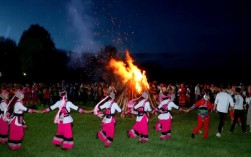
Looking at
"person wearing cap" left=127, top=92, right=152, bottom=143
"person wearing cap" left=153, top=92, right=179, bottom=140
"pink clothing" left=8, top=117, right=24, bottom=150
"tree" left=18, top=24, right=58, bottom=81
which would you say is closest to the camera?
"pink clothing" left=8, top=117, right=24, bottom=150

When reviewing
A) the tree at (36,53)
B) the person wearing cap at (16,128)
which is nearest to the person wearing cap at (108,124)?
the person wearing cap at (16,128)

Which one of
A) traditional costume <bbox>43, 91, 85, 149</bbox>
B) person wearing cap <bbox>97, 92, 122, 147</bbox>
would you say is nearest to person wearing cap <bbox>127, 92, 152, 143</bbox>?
person wearing cap <bbox>97, 92, 122, 147</bbox>

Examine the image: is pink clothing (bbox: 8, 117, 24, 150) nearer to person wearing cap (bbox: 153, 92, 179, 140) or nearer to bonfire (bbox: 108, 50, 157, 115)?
person wearing cap (bbox: 153, 92, 179, 140)

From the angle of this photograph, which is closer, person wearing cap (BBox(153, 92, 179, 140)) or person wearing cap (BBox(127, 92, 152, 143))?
person wearing cap (BBox(127, 92, 152, 143))

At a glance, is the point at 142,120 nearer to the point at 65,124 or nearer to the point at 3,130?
the point at 65,124

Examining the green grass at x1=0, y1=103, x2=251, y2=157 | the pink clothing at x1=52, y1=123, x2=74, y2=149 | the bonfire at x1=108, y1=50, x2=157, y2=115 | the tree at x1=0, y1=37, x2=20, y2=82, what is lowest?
the green grass at x1=0, y1=103, x2=251, y2=157

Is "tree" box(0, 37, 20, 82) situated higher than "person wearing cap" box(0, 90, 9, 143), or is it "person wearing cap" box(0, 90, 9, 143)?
"tree" box(0, 37, 20, 82)

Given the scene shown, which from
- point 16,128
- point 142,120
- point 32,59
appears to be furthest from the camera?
point 32,59

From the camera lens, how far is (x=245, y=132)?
16.5 m

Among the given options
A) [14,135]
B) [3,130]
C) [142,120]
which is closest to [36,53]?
[3,130]

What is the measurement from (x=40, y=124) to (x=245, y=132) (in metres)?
11.4

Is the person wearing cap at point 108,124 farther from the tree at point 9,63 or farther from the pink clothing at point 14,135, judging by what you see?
the tree at point 9,63

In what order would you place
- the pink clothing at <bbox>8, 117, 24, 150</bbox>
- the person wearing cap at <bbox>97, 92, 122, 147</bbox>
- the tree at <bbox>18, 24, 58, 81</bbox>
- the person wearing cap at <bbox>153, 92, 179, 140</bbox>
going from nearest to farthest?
the pink clothing at <bbox>8, 117, 24, 150</bbox>
the person wearing cap at <bbox>97, 92, 122, 147</bbox>
the person wearing cap at <bbox>153, 92, 179, 140</bbox>
the tree at <bbox>18, 24, 58, 81</bbox>

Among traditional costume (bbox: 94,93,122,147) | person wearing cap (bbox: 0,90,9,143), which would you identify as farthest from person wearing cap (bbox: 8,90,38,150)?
traditional costume (bbox: 94,93,122,147)
